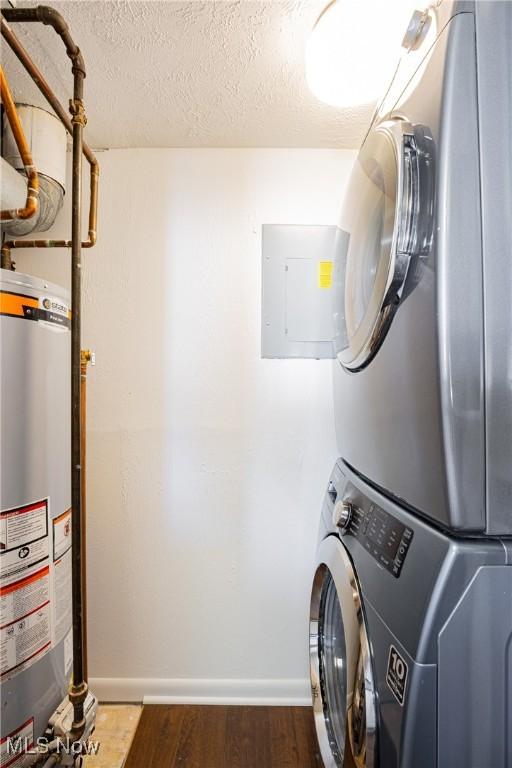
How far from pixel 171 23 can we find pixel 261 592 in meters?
2.00

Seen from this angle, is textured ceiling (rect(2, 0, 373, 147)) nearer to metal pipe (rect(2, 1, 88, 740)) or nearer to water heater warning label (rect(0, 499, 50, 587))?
metal pipe (rect(2, 1, 88, 740))

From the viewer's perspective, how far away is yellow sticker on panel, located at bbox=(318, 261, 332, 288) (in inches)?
64.7

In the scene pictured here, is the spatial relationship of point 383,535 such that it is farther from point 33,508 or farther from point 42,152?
point 42,152

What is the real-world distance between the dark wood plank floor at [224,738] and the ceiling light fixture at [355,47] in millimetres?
2060

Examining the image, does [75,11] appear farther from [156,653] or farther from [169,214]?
[156,653]

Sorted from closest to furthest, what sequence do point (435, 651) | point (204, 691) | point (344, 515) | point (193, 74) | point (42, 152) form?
point (435, 651)
point (344, 515)
point (193, 74)
point (42, 152)
point (204, 691)

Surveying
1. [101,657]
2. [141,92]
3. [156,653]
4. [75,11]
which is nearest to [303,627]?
[156,653]

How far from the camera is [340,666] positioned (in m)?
1.16

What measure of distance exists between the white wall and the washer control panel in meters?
0.83

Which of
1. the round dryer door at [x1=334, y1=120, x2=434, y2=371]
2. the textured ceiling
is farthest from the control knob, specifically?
the textured ceiling

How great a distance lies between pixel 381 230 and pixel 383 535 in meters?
0.58

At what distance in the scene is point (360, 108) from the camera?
139cm

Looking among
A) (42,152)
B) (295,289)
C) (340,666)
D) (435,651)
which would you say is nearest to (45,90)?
(42,152)

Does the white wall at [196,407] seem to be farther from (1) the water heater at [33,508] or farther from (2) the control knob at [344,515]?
(2) the control knob at [344,515]
